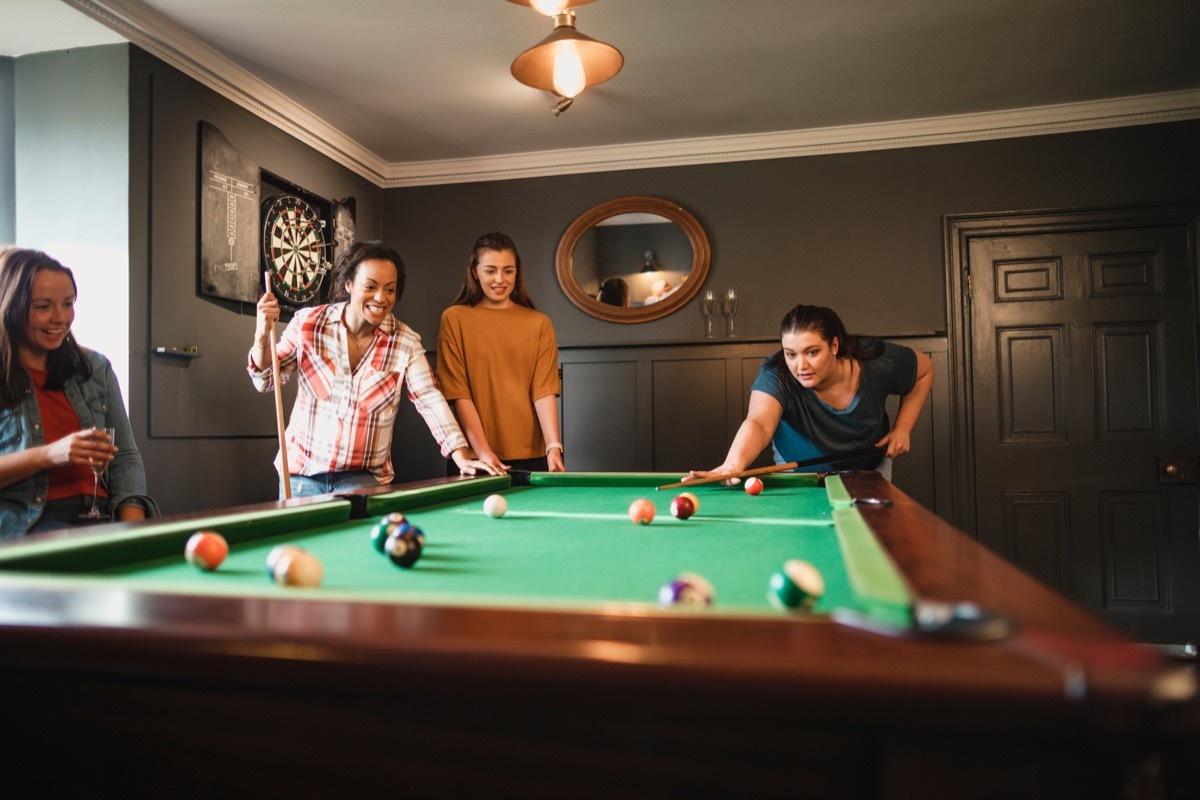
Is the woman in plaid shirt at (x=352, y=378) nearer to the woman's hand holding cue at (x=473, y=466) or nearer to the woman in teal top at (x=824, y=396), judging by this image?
the woman's hand holding cue at (x=473, y=466)

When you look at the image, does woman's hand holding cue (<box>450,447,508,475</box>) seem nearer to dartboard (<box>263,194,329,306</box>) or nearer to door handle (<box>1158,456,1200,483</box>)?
dartboard (<box>263,194,329,306</box>)

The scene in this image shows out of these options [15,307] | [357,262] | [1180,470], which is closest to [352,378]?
[357,262]

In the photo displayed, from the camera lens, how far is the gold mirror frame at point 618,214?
4.67 metres

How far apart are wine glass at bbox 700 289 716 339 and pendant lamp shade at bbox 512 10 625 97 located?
208 cm

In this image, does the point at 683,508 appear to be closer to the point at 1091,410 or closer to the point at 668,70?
the point at 668,70

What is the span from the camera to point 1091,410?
4.25m

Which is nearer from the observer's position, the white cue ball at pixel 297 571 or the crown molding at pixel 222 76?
the white cue ball at pixel 297 571

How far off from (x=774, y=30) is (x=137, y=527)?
3085mm

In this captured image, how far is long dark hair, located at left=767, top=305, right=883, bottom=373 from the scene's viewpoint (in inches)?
112

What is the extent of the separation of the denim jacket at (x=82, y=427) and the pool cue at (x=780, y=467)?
1.64 metres

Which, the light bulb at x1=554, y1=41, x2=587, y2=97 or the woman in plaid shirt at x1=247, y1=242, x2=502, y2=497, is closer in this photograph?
the light bulb at x1=554, y1=41, x2=587, y2=97

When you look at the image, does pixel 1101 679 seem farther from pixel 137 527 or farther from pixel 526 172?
pixel 526 172

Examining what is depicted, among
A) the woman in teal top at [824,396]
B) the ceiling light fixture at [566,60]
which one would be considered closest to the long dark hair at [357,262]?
the ceiling light fixture at [566,60]

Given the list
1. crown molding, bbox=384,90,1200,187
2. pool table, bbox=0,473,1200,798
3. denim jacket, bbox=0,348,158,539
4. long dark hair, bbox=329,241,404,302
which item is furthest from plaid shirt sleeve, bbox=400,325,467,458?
crown molding, bbox=384,90,1200,187
